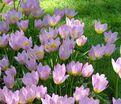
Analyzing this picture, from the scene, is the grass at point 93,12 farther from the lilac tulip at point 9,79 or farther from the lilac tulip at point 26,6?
the lilac tulip at point 9,79

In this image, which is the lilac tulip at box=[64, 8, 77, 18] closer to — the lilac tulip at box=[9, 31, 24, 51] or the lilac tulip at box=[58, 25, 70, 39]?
the lilac tulip at box=[58, 25, 70, 39]

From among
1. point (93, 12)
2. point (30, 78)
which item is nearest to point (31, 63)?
point (30, 78)

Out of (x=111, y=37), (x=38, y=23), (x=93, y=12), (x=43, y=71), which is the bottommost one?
(x=93, y=12)

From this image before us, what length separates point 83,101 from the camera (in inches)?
89.4

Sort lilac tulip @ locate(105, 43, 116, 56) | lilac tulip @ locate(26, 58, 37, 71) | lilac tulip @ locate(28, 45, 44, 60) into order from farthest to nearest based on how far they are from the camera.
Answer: lilac tulip @ locate(105, 43, 116, 56) → lilac tulip @ locate(28, 45, 44, 60) → lilac tulip @ locate(26, 58, 37, 71)

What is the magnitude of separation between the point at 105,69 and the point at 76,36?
594 mm

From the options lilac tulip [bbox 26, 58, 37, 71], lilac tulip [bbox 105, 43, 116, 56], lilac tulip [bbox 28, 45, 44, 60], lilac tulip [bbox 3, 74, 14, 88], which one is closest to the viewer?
lilac tulip [bbox 3, 74, 14, 88]

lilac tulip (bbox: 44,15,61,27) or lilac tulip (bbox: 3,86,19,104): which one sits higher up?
lilac tulip (bbox: 3,86,19,104)

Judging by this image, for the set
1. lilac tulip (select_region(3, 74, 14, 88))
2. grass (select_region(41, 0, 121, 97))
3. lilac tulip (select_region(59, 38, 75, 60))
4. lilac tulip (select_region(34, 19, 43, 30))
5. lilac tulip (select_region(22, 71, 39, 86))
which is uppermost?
lilac tulip (select_region(22, 71, 39, 86))

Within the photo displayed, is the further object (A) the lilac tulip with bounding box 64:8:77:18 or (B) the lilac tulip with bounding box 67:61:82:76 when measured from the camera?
(A) the lilac tulip with bounding box 64:8:77:18

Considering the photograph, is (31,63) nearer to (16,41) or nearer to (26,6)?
(16,41)

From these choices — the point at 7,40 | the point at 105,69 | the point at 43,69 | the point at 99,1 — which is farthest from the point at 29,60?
the point at 99,1

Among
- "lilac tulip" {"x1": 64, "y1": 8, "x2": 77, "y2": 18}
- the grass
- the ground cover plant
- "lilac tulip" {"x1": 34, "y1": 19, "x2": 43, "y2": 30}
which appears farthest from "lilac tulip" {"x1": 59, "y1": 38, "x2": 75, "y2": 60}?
the grass

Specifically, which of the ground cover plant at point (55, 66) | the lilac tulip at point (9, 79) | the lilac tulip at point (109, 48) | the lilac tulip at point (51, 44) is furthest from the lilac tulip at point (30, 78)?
the lilac tulip at point (109, 48)
